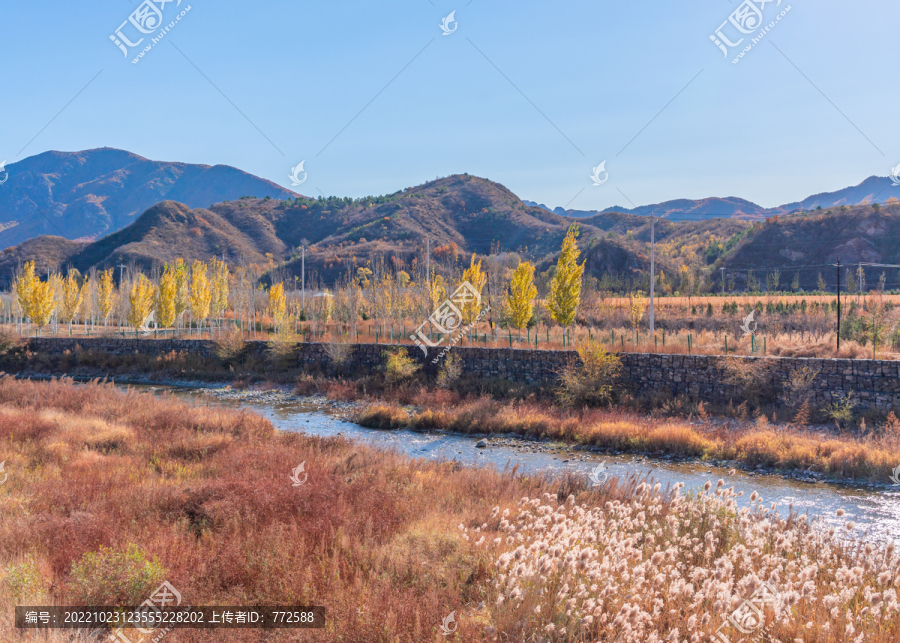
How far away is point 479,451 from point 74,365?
1481 inches

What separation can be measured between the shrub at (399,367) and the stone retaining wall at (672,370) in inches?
43.2

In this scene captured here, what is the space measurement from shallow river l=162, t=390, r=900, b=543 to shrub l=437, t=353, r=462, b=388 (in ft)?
19.1

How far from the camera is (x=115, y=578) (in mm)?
5840

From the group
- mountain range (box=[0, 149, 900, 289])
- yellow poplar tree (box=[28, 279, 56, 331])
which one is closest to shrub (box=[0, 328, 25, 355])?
yellow poplar tree (box=[28, 279, 56, 331])

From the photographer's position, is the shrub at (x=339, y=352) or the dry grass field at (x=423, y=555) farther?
the shrub at (x=339, y=352)

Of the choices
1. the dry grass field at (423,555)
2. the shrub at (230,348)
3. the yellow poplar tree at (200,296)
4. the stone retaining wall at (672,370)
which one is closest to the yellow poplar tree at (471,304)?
the stone retaining wall at (672,370)

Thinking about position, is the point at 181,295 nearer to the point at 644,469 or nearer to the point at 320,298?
the point at 320,298

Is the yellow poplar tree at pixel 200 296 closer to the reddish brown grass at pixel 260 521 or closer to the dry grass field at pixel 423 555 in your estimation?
the reddish brown grass at pixel 260 521

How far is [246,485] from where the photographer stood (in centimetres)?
906

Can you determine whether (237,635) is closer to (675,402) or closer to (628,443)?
(628,443)

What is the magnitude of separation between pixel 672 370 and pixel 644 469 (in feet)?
A: 26.9

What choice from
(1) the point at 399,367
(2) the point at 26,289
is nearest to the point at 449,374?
(1) the point at 399,367

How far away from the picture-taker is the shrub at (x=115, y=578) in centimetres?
570

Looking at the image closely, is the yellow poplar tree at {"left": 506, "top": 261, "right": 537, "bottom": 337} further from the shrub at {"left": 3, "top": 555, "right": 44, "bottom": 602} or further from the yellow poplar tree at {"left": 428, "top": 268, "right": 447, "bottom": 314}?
the shrub at {"left": 3, "top": 555, "right": 44, "bottom": 602}
